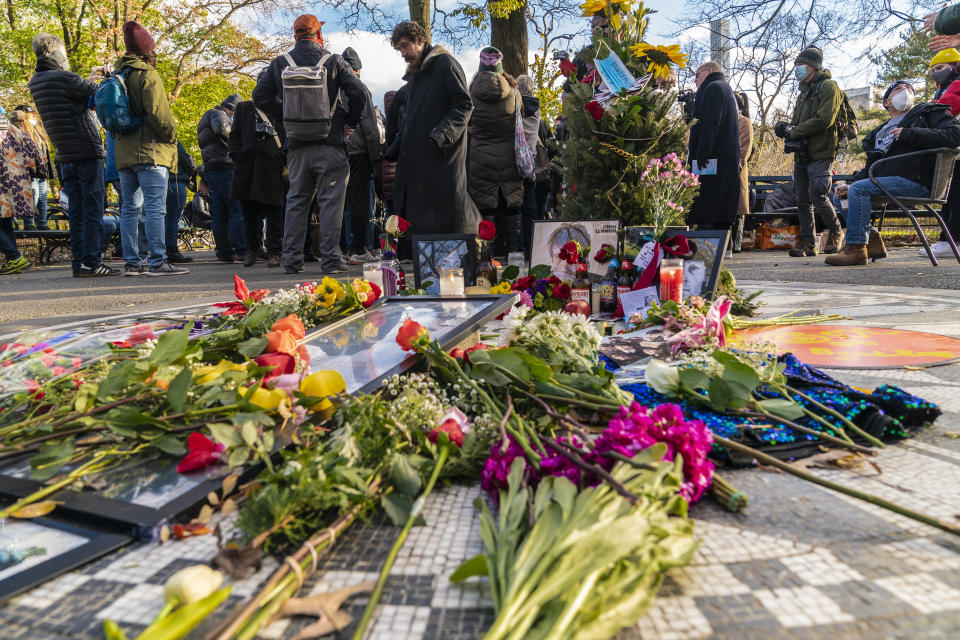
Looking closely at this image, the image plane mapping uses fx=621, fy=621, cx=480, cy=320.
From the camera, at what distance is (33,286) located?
19.7 feet

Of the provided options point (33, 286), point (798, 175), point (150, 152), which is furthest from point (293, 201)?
point (798, 175)

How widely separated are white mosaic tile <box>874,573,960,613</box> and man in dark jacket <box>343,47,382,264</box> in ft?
21.2

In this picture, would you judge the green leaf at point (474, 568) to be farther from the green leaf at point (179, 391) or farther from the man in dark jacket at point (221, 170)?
the man in dark jacket at point (221, 170)

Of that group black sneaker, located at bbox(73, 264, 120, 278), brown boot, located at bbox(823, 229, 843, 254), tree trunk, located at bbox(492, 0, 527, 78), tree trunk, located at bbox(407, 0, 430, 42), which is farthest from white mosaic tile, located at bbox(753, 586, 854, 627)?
tree trunk, located at bbox(407, 0, 430, 42)

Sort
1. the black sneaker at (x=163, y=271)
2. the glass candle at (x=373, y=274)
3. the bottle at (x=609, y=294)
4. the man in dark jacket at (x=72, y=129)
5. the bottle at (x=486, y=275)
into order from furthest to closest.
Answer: the black sneaker at (x=163, y=271), the man in dark jacket at (x=72, y=129), the bottle at (x=486, y=275), the bottle at (x=609, y=294), the glass candle at (x=373, y=274)

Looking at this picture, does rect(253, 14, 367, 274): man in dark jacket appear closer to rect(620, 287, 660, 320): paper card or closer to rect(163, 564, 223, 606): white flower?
rect(620, 287, 660, 320): paper card

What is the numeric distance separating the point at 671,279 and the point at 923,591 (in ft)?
7.24

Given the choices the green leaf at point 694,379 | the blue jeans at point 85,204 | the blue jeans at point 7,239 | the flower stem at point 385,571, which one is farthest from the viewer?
the blue jeans at point 7,239

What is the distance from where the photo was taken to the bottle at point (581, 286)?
132 inches

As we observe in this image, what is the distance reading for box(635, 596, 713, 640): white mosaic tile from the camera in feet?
2.60

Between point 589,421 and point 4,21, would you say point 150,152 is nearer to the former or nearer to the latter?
point 589,421

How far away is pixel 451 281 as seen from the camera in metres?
3.06

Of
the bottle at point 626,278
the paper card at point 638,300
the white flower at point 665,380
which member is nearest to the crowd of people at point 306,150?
the bottle at point 626,278

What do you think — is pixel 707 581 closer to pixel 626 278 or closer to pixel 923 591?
pixel 923 591
